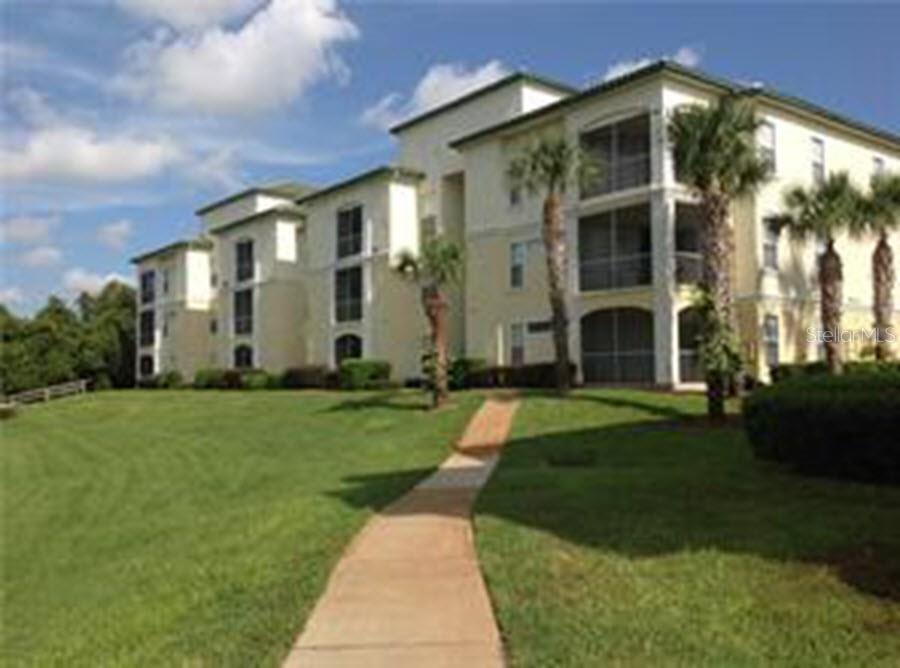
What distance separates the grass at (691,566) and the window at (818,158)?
2331 cm

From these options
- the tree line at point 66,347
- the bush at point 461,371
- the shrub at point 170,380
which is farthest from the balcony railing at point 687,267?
the tree line at point 66,347

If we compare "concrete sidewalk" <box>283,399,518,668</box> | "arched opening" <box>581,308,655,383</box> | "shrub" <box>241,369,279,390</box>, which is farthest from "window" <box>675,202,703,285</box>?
"concrete sidewalk" <box>283,399,518,668</box>

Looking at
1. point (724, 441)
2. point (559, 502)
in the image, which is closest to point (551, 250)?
point (724, 441)

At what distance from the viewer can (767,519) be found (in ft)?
41.1

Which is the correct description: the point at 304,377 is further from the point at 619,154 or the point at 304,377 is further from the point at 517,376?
the point at 619,154

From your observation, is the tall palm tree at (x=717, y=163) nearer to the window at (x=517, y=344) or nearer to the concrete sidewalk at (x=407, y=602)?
the window at (x=517, y=344)

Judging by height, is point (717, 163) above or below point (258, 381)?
above

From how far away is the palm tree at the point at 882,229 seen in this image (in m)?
34.8

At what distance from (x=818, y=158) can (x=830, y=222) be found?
620 cm

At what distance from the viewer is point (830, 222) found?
33844mm

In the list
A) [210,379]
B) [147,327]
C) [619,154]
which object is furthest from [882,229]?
[147,327]

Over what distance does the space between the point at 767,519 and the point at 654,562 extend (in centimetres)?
250

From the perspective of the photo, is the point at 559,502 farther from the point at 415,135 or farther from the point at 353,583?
the point at 415,135

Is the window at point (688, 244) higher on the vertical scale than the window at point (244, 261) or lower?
lower
